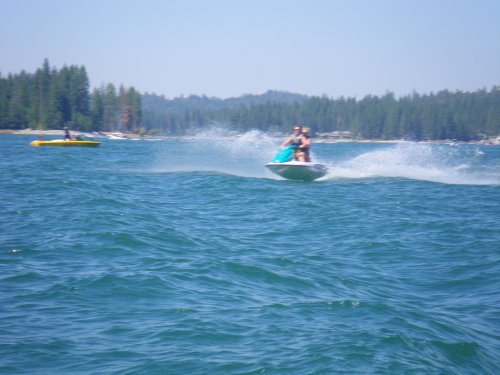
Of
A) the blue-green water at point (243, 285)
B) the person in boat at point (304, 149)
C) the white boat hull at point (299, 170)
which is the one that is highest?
the person in boat at point (304, 149)

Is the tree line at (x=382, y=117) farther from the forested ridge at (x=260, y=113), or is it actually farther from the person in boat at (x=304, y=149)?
the person in boat at (x=304, y=149)

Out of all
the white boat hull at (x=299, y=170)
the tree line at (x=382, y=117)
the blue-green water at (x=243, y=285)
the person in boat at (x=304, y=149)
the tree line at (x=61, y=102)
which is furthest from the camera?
the tree line at (x=382, y=117)

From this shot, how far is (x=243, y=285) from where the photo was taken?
29.5ft

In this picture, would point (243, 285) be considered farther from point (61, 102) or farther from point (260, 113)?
point (260, 113)

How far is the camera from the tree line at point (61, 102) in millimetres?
108312

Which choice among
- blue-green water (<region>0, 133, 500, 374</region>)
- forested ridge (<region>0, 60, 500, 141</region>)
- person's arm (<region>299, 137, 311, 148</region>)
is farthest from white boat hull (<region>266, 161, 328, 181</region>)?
forested ridge (<region>0, 60, 500, 141</region>)

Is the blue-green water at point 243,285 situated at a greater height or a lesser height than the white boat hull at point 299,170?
lesser

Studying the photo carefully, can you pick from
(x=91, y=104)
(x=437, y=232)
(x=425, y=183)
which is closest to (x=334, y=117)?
(x=91, y=104)

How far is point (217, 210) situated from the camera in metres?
16.0

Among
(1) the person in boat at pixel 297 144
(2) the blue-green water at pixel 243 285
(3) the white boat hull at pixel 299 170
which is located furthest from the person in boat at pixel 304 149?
(2) the blue-green water at pixel 243 285

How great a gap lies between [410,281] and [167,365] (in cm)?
513

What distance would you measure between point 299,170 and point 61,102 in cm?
9791

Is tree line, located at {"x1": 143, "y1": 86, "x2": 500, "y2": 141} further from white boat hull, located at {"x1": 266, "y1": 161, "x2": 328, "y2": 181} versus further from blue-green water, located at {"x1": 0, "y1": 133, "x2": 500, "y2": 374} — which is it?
blue-green water, located at {"x1": 0, "y1": 133, "x2": 500, "y2": 374}

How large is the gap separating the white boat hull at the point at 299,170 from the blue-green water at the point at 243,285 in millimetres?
3926
